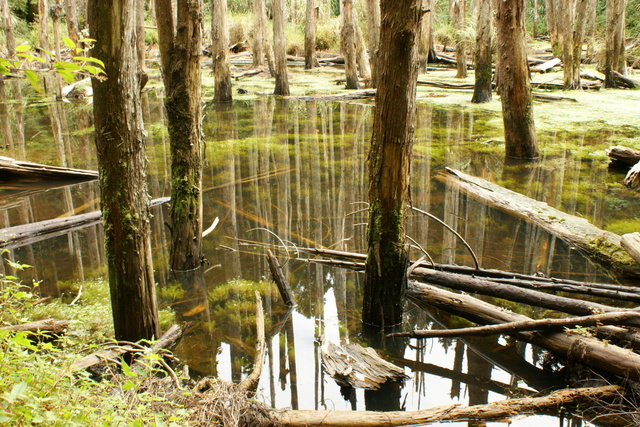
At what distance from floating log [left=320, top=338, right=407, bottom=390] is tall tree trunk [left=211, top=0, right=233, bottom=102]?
13453mm

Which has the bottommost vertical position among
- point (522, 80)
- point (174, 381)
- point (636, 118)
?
point (174, 381)

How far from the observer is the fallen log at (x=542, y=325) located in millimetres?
3494

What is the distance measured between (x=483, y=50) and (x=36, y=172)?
1048cm

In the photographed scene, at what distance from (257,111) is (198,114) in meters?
9.87

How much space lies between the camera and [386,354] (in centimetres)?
415

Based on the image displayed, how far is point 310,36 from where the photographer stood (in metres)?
22.9

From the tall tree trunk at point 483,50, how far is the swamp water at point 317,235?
7.33 feet

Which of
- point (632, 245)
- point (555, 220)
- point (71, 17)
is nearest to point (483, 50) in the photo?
point (555, 220)

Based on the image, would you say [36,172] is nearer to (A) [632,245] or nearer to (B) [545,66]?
(A) [632,245]

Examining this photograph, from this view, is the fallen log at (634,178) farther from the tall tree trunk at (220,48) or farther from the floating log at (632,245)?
the tall tree trunk at (220,48)

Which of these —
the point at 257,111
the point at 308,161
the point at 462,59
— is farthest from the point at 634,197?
the point at 462,59

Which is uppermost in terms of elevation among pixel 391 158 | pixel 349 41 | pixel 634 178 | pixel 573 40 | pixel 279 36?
pixel 279 36

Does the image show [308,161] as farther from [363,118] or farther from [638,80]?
[638,80]

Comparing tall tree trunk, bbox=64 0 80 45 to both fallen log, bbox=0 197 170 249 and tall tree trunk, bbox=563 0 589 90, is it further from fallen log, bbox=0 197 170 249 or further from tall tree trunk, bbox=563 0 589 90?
tall tree trunk, bbox=563 0 589 90
